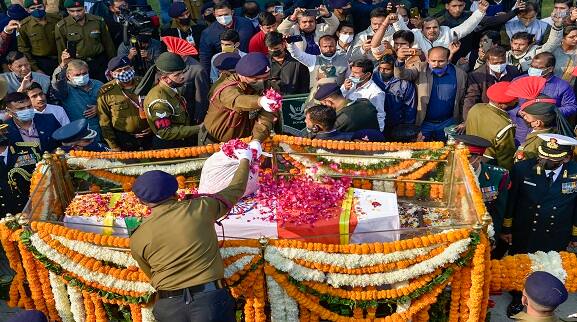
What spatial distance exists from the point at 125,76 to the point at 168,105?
1.00m

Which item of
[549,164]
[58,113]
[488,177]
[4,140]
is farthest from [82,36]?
[549,164]

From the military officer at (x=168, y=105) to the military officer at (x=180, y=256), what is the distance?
2.36m

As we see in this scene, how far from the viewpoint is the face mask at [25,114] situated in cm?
628

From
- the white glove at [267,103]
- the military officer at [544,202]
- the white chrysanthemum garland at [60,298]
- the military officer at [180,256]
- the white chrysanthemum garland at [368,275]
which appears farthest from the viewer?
the military officer at [544,202]

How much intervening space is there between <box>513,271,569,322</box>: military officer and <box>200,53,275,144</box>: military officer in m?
2.39

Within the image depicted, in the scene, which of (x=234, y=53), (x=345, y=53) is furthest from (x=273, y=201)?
(x=345, y=53)

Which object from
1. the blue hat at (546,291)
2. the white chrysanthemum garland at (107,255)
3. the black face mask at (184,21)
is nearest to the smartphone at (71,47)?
the black face mask at (184,21)

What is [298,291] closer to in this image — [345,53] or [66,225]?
[66,225]

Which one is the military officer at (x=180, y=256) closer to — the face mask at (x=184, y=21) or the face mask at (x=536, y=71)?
the face mask at (x=536, y=71)

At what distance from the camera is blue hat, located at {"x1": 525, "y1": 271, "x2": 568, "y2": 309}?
3.75 metres

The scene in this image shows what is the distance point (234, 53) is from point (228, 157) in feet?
10.5

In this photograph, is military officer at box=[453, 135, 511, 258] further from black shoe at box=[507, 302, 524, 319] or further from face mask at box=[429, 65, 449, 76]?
face mask at box=[429, 65, 449, 76]

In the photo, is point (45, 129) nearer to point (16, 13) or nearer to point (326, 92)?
point (326, 92)

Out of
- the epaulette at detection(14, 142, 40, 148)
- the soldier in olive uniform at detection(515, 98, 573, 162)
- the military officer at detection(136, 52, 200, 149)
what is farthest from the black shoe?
the epaulette at detection(14, 142, 40, 148)
